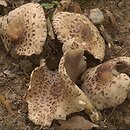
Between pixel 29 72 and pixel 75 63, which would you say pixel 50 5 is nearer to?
pixel 29 72

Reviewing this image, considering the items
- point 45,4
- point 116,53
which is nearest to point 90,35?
point 116,53

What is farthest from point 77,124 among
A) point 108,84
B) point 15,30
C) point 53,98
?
point 15,30

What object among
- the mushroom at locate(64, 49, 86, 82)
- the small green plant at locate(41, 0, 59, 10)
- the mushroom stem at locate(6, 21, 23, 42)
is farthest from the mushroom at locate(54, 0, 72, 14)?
the mushroom at locate(64, 49, 86, 82)

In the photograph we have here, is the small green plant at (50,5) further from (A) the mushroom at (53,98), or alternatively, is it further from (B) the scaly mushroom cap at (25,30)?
(A) the mushroom at (53,98)

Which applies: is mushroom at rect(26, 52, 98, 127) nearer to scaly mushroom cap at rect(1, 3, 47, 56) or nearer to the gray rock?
scaly mushroom cap at rect(1, 3, 47, 56)

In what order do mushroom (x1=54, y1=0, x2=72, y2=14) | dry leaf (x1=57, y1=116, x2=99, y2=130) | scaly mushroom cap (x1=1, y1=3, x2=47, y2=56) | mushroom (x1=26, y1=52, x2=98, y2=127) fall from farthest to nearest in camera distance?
1. mushroom (x1=54, y1=0, x2=72, y2=14)
2. scaly mushroom cap (x1=1, y1=3, x2=47, y2=56)
3. dry leaf (x1=57, y1=116, x2=99, y2=130)
4. mushroom (x1=26, y1=52, x2=98, y2=127)

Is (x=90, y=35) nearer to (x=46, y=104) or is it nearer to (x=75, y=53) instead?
(x=75, y=53)

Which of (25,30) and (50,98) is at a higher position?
(25,30)
